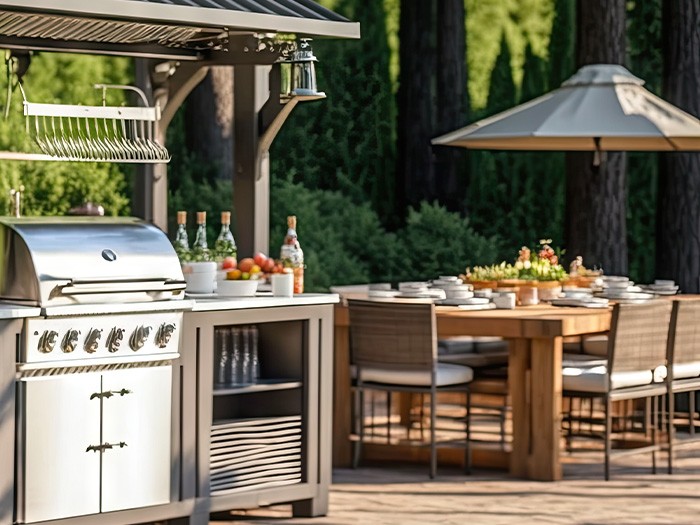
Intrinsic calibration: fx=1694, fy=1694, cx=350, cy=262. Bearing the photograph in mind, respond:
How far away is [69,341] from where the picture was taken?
7.08m

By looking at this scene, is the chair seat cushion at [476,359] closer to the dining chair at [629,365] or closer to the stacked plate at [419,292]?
the stacked plate at [419,292]

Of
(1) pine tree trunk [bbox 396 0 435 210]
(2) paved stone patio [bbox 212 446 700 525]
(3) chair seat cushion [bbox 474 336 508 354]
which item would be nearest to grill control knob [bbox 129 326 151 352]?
(2) paved stone patio [bbox 212 446 700 525]

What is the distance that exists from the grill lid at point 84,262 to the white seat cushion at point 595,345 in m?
3.85

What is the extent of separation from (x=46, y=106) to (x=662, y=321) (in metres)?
3.64

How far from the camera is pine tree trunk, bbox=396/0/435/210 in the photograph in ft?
52.5

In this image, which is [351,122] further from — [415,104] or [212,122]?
[212,122]

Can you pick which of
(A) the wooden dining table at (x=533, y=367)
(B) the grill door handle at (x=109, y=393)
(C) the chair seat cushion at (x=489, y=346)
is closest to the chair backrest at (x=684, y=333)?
(A) the wooden dining table at (x=533, y=367)

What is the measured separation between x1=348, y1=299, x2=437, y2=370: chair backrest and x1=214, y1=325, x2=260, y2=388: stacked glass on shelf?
3.99 ft

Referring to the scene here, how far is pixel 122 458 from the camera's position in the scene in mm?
7309

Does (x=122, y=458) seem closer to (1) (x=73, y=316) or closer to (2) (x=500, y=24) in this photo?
(1) (x=73, y=316)

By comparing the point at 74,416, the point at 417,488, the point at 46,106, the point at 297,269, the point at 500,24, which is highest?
the point at 500,24

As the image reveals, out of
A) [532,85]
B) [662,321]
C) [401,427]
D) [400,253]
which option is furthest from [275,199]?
[662,321]

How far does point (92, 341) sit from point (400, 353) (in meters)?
2.46

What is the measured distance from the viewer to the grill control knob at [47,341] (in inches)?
276
